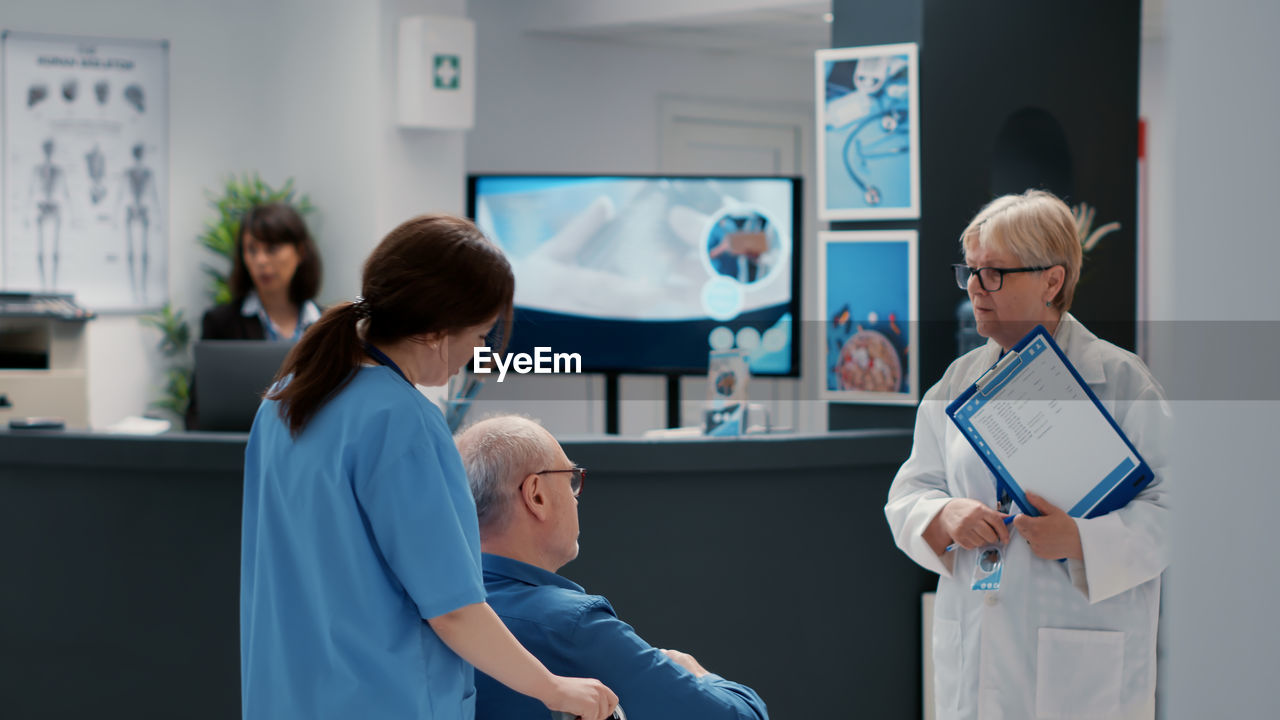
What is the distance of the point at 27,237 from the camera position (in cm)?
527

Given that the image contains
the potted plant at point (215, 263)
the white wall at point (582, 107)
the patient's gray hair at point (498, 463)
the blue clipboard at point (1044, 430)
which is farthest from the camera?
the white wall at point (582, 107)

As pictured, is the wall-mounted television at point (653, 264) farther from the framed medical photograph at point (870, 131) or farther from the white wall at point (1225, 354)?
the white wall at point (1225, 354)

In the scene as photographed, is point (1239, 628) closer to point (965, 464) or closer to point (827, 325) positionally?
point (965, 464)

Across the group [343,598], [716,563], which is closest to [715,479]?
[716,563]

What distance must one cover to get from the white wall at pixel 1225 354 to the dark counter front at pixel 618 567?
2.02m

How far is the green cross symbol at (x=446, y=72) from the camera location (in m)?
5.21

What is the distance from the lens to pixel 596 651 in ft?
5.12

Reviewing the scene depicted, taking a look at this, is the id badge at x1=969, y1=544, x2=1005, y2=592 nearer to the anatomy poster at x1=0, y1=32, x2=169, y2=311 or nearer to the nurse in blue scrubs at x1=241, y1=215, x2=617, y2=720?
the nurse in blue scrubs at x1=241, y1=215, x2=617, y2=720

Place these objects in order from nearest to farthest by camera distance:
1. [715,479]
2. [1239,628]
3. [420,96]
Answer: [1239,628], [715,479], [420,96]

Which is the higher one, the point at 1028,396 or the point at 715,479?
the point at 1028,396

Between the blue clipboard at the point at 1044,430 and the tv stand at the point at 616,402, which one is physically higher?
the blue clipboard at the point at 1044,430

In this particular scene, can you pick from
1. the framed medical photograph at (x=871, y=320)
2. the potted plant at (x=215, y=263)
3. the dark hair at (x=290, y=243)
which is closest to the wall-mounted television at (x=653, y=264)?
the dark hair at (x=290, y=243)

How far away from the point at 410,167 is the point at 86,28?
1.68 metres

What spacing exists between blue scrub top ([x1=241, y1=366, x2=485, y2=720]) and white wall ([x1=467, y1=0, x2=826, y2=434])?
421 cm
